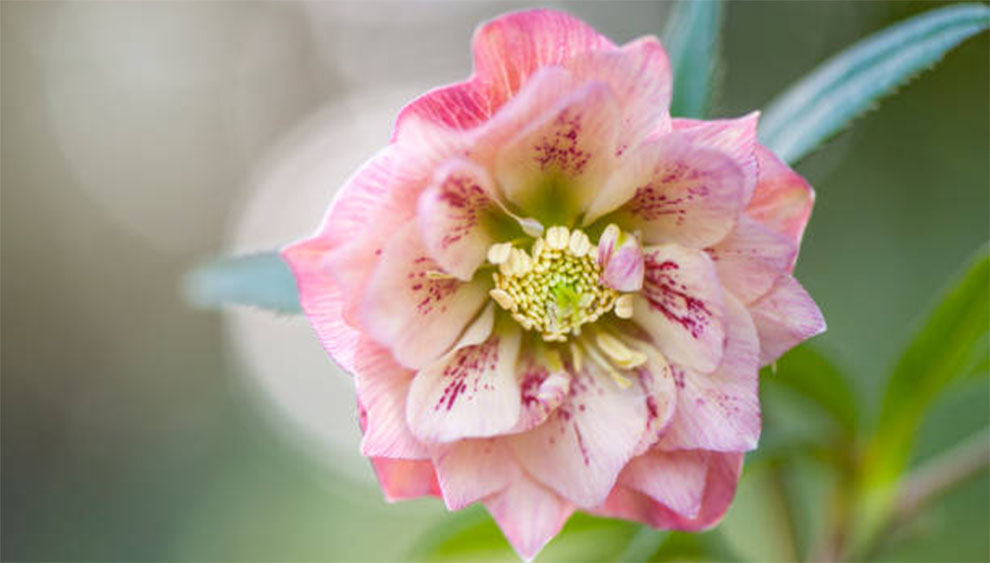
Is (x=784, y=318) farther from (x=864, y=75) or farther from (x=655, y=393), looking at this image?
(x=864, y=75)

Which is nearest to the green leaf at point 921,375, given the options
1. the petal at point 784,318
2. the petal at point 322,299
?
the petal at point 784,318

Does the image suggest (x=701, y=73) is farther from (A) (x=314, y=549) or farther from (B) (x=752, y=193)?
(A) (x=314, y=549)

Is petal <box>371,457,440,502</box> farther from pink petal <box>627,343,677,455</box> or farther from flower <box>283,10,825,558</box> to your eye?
pink petal <box>627,343,677,455</box>

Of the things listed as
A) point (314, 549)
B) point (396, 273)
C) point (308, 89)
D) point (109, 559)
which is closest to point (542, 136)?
point (396, 273)

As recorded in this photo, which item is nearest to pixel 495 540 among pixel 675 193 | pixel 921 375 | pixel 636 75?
pixel 921 375

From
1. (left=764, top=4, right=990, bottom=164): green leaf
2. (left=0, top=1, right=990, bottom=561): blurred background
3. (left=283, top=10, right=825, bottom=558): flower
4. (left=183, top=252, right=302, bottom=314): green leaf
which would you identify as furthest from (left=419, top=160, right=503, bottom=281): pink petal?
(left=0, top=1, right=990, bottom=561): blurred background

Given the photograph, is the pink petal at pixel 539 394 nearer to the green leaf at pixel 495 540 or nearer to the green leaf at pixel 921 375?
the green leaf at pixel 495 540
